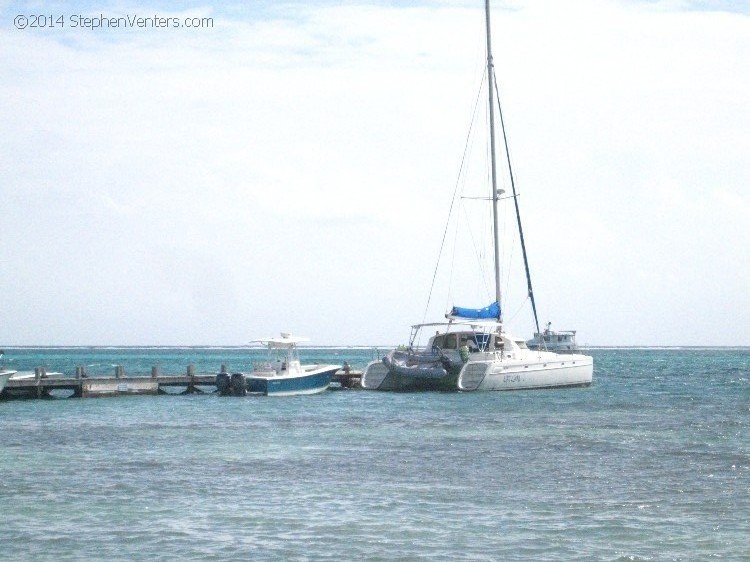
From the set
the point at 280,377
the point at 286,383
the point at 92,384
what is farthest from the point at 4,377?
the point at 286,383

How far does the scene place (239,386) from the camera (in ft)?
167

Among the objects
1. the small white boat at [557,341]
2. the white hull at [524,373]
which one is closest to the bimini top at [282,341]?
the white hull at [524,373]

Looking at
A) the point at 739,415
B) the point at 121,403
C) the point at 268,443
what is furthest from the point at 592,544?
the point at 121,403

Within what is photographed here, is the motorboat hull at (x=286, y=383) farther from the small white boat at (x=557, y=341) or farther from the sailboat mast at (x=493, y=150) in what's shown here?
the small white boat at (x=557, y=341)

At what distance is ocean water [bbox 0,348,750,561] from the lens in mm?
16750

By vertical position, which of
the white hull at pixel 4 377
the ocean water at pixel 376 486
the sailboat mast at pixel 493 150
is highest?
the sailboat mast at pixel 493 150

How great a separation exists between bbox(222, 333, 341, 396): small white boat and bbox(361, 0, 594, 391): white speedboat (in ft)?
8.74

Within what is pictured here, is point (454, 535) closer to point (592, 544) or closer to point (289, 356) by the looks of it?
point (592, 544)

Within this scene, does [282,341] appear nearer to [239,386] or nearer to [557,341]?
[239,386]

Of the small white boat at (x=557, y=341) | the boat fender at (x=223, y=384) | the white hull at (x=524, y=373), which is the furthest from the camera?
the small white boat at (x=557, y=341)

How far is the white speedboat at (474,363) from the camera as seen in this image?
49.5m

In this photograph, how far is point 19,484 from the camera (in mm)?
22234

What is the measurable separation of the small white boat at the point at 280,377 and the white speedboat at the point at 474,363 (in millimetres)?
2663

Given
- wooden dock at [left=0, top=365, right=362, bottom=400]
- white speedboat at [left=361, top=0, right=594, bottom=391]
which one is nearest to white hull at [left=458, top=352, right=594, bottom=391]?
white speedboat at [left=361, top=0, right=594, bottom=391]
